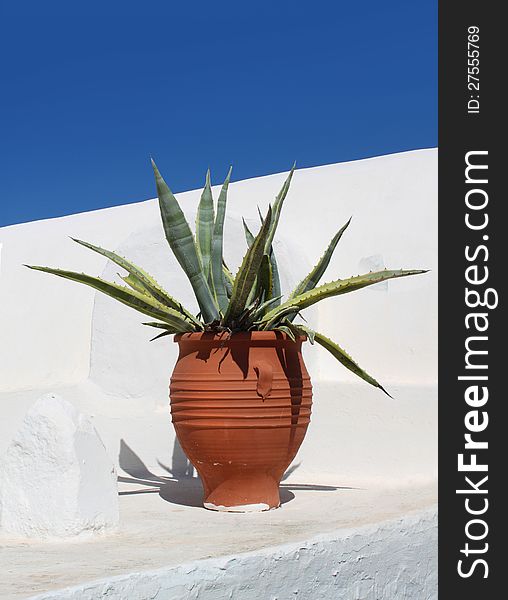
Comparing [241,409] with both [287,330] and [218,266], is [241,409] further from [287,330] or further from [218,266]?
[218,266]

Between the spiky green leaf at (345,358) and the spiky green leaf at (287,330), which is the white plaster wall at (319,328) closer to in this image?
the spiky green leaf at (345,358)

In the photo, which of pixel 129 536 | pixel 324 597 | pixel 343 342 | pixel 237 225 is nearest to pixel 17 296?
pixel 237 225

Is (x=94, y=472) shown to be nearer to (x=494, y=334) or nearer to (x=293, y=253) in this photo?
(x=494, y=334)

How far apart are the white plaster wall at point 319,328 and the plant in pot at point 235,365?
1.54m

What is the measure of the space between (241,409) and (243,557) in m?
1.12

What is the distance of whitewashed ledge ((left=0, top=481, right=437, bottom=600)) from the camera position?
2352 millimetres

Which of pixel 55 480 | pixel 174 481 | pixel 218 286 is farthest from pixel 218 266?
pixel 174 481

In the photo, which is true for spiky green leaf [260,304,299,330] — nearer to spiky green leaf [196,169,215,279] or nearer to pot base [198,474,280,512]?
spiky green leaf [196,169,215,279]

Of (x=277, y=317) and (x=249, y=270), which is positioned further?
(x=277, y=317)

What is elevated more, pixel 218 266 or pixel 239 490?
pixel 218 266

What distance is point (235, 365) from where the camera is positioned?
12.1ft

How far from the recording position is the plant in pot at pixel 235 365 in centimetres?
365

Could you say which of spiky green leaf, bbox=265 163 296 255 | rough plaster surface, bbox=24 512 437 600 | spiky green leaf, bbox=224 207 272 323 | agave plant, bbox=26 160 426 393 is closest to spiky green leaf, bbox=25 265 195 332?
agave plant, bbox=26 160 426 393

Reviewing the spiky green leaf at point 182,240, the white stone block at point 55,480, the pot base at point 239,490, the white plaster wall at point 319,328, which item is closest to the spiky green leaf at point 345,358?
the spiky green leaf at point 182,240
